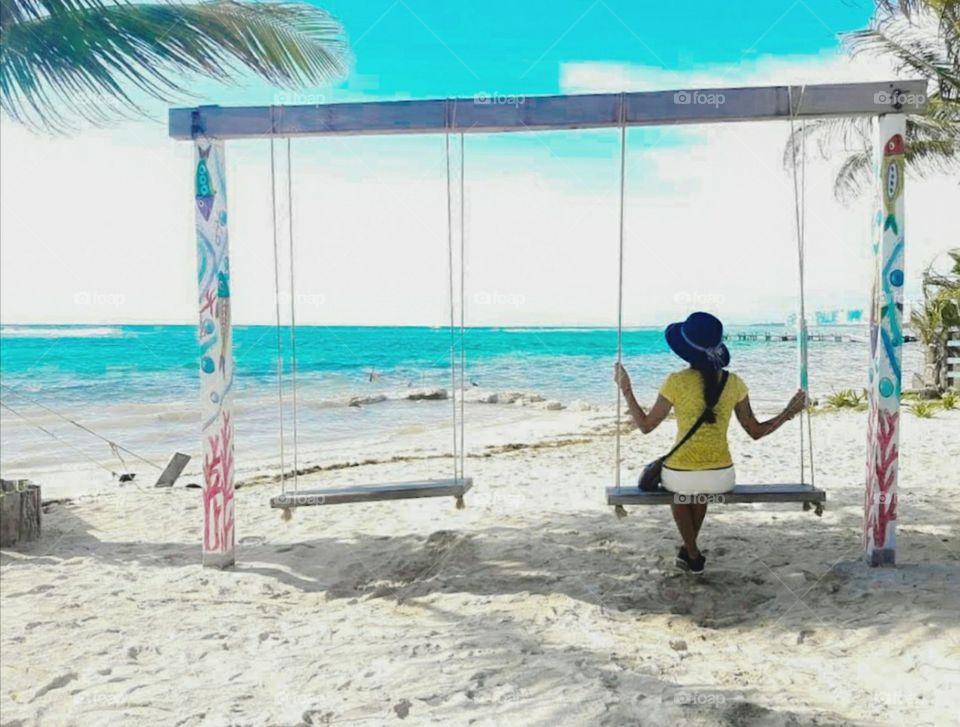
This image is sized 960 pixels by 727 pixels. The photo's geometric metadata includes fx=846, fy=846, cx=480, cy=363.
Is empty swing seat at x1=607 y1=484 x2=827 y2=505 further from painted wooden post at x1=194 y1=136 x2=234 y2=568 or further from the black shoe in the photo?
painted wooden post at x1=194 y1=136 x2=234 y2=568

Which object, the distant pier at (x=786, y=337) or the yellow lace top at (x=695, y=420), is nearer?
the yellow lace top at (x=695, y=420)

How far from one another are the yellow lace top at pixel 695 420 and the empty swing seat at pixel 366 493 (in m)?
1.16

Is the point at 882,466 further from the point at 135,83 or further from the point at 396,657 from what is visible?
the point at 135,83

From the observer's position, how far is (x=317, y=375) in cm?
3262

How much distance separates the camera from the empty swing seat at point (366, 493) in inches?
179

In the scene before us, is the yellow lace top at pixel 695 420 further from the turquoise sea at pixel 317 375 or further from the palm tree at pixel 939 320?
the palm tree at pixel 939 320

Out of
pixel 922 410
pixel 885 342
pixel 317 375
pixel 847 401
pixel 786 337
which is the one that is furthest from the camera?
pixel 786 337

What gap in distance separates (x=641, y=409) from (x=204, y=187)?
281 centimetres

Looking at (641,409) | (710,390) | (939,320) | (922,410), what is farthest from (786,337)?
(641,409)

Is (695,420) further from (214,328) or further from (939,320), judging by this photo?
(939,320)

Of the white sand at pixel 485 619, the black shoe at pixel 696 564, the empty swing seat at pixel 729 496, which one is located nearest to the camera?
the white sand at pixel 485 619

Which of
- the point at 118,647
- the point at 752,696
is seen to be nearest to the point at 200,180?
the point at 118,647

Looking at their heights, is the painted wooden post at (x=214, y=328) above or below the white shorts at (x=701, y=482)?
above

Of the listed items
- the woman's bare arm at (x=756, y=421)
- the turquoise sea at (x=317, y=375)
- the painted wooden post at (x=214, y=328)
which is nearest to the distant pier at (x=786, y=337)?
the turquoise sea at (x=317, y=375)
